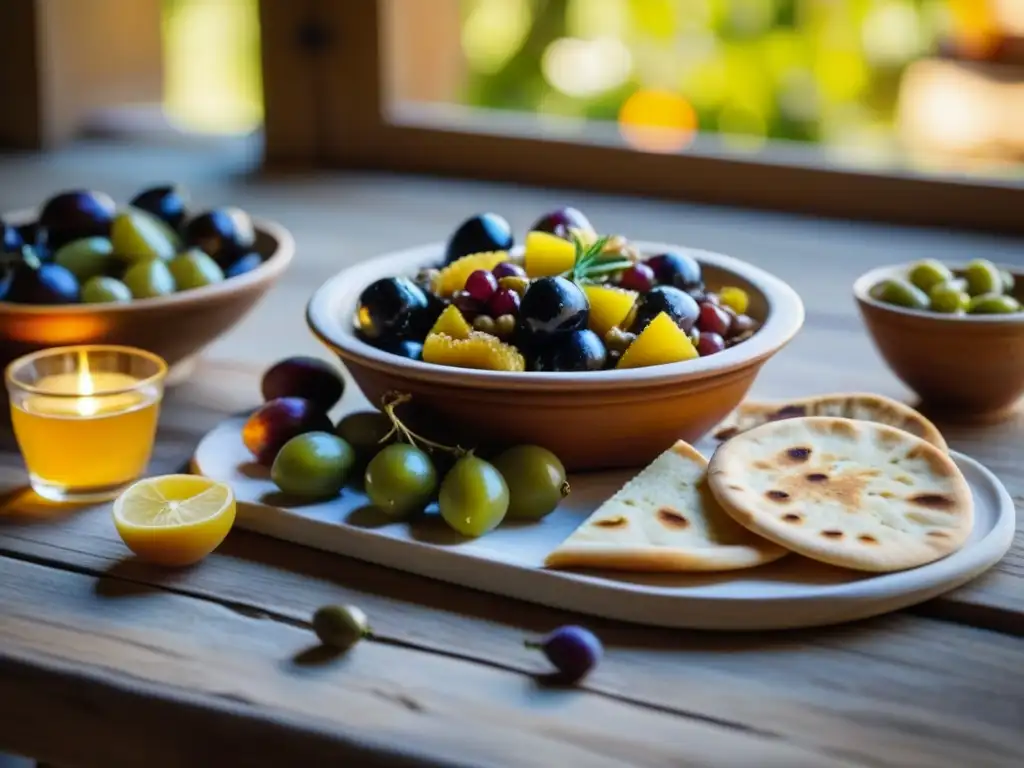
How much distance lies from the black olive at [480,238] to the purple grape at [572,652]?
48 centimetres

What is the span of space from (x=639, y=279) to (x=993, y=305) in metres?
0.33

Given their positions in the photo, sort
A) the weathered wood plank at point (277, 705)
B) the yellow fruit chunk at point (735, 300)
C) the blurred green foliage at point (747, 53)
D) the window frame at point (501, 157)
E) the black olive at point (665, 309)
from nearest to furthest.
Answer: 1. the weathered wood plank at point (277, 705)
2. the black olive at point (665, 309)
3. the yellow fruit chunk at point (735, 300)
4. the window frame at point (501, 157)
5. the blurred green foliage at point (747, 53)

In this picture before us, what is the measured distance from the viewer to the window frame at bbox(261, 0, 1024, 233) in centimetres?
203

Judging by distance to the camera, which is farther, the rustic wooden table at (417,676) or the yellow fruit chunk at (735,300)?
the yellow fruit chunk at (735,300)

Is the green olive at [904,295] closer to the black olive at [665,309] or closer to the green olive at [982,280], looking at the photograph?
the green olive at [982,280]

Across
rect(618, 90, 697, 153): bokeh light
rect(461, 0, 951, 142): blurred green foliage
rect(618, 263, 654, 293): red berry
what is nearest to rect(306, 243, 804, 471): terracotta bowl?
rect(618, 263, 654, 293): red berry

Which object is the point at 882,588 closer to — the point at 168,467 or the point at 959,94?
the point at 168,467

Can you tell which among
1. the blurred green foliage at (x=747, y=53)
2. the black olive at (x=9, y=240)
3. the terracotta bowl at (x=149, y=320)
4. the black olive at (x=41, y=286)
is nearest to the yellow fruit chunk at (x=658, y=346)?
the terracotta bowl at (x=149, y=320)

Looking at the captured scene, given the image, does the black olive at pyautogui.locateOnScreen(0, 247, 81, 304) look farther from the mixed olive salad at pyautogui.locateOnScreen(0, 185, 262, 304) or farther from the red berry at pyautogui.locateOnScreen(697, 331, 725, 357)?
the red berry at pyautogui.locateOnScreen(697, 331, 725, 357)

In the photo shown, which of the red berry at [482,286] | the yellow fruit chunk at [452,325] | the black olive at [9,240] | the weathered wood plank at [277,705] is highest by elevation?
the red berry at [482,286]

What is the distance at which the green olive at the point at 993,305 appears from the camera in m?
1.21

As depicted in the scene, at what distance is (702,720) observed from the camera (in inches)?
31.4

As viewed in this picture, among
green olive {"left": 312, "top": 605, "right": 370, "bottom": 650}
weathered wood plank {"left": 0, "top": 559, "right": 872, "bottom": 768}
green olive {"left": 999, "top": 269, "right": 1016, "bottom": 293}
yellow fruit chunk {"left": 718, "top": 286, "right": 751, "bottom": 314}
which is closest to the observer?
weathered wood plank {"left": 0, "top": 559, "right": 872, "bottom": 768}

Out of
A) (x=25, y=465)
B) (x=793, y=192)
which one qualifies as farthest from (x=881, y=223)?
(x=25, y=465)
